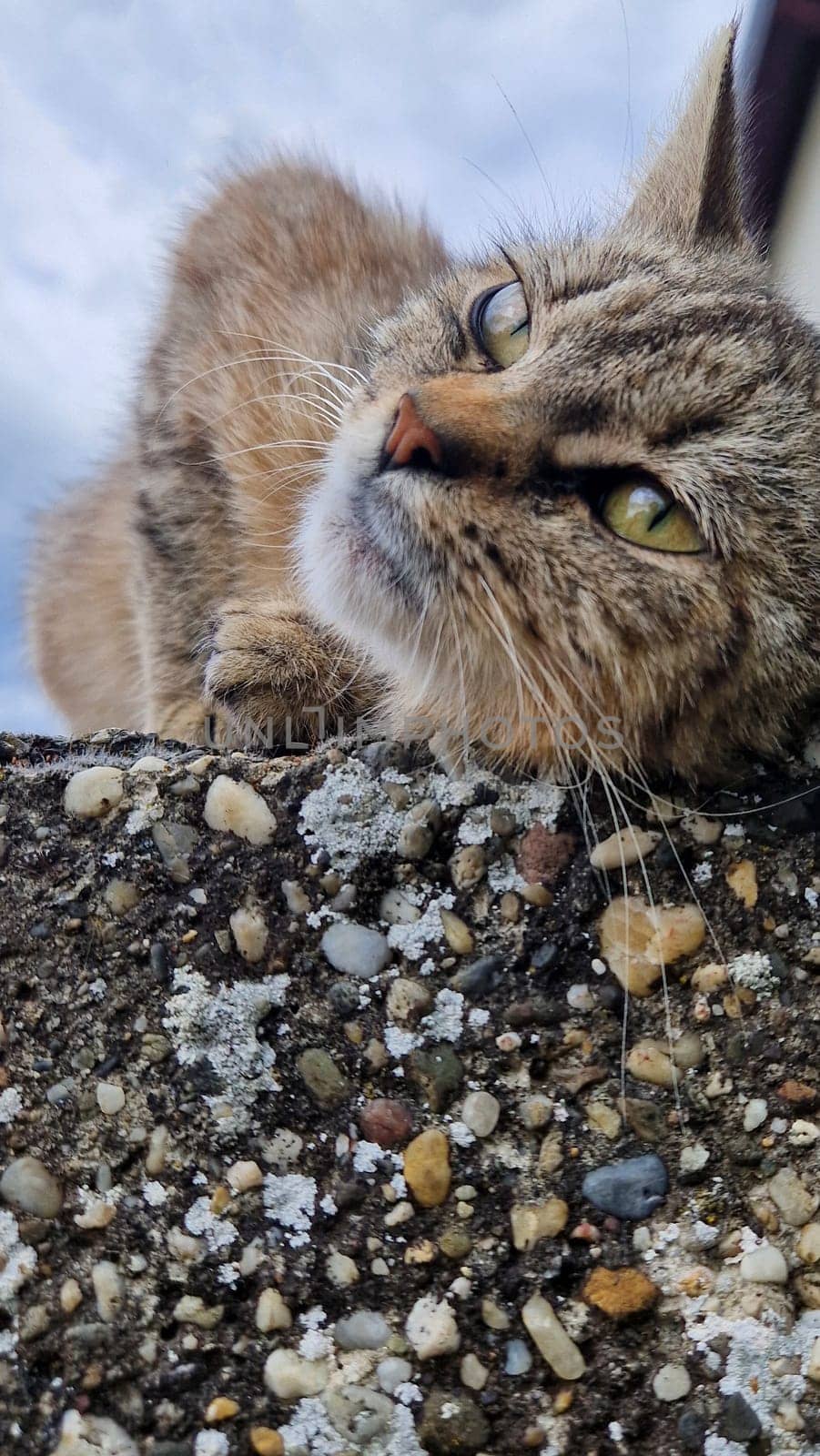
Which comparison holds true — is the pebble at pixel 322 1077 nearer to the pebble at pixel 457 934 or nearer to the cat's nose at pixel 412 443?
the pebble at pixel 457 934

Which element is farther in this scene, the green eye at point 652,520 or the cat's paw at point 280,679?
the cat's paw at point 280,679

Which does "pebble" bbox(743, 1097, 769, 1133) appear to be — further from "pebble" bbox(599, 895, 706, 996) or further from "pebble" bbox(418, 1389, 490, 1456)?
"pebble" bbox(418, 1389, 490, 1456)

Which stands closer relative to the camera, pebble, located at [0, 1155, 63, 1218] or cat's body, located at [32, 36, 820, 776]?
pebble, located at [0, 1155, 63, 1218]

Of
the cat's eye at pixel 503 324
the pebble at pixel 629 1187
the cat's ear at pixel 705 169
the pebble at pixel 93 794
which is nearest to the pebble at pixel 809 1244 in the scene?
the pebble at pixel 629 1187

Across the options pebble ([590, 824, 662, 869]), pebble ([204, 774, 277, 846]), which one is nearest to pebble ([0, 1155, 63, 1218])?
pebble ([204, 774, 277, 846])

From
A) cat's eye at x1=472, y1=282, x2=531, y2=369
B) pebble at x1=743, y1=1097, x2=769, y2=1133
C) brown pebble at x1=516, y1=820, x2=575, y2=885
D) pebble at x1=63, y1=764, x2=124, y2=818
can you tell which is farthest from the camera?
cat's eye at x1=472, y1=282, x2=531, y2=369

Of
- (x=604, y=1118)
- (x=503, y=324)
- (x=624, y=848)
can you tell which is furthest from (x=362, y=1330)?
(x=503, y=324)

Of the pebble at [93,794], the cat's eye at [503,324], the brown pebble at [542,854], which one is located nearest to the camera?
the brown pebble at [542,854]
